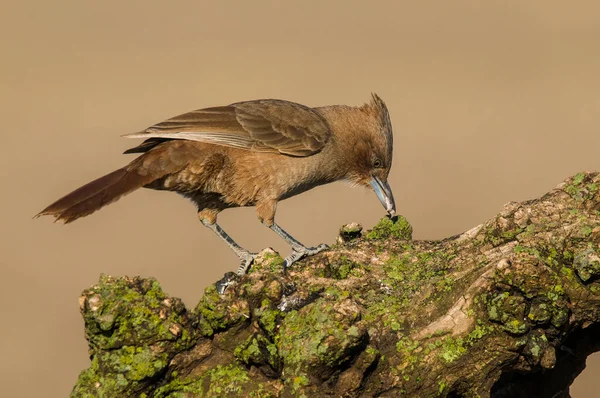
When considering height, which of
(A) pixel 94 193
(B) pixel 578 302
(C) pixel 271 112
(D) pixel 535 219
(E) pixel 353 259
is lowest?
(B) pixel 578 302

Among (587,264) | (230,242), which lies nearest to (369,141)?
(230,242)

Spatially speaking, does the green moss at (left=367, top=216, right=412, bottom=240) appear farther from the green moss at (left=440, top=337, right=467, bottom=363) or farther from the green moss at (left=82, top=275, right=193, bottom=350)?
the green moss at (left=82, top=275, right=193, bottom=350)

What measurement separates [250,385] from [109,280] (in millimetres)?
814

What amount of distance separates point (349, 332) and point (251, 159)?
339 centimetres

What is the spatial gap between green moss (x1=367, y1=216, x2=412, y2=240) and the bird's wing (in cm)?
170

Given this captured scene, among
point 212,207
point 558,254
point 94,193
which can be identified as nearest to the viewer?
point 558,254

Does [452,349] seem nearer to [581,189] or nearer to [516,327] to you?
[516,327]

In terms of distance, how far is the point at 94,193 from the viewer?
5.98 metres

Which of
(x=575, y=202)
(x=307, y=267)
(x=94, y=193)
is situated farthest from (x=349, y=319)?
(x=94, y=193)

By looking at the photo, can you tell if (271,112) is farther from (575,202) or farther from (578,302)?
(578,302)

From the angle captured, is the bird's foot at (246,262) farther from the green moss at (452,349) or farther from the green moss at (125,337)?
the green moss at (452,349)

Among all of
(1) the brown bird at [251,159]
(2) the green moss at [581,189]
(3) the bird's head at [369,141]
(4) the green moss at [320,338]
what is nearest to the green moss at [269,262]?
(1) the brown bird at [251,159]

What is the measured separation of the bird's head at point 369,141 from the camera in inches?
295

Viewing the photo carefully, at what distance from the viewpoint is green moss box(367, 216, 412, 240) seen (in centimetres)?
549
